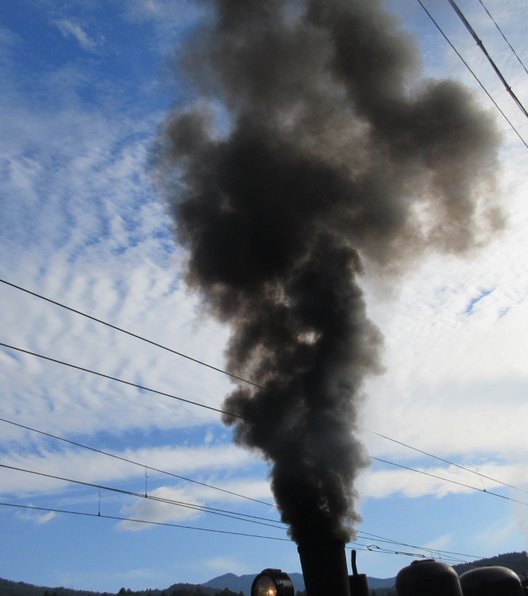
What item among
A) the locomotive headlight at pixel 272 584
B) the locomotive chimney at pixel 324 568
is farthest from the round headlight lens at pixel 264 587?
the locomotive chimney at pixel 324 568

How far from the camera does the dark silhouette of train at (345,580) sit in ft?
30.8

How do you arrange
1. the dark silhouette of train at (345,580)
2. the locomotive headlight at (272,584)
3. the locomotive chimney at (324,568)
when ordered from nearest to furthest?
the locomotive headlight at (272,584) → the dark silhouette of train at (345,580) → the locomotive chimney at (324,568)

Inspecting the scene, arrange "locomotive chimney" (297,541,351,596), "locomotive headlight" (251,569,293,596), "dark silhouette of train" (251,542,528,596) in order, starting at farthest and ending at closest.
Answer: "locomotive chimney" (297,541,351,596) < "dark silhouette of train" (251,542,528,596) < "locomotive headlight" (251,569,293,596)

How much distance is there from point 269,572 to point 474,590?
527 centimetres

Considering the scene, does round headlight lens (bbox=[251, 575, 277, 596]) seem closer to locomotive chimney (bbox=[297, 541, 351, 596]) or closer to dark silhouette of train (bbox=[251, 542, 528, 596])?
dark silhouette of train (bbox=[251, 542, 528, 596])

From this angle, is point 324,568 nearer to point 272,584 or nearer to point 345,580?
point 345,580

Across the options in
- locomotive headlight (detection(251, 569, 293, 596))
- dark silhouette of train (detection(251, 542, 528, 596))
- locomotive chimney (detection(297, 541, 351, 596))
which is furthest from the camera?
locomotive chimney (detection(297, 541, 351, 596))

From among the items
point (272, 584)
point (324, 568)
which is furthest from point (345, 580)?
point (272, 584)

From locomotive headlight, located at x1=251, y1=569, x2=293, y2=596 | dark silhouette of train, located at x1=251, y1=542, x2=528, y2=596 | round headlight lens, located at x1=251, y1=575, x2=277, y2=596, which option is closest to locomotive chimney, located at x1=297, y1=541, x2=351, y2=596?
dark silhouette of train, located at x1=251, y1=542, x2=528, y2=596

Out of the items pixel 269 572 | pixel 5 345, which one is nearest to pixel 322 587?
Result: pixel 269 572

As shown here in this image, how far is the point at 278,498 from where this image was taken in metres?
12.6

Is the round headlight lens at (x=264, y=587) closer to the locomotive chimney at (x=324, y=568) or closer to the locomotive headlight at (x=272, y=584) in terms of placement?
the locomotive headlight at (x=272, y=584)

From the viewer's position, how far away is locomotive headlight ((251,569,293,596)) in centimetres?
914

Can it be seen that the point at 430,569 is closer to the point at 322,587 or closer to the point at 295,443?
the point at 322,587
